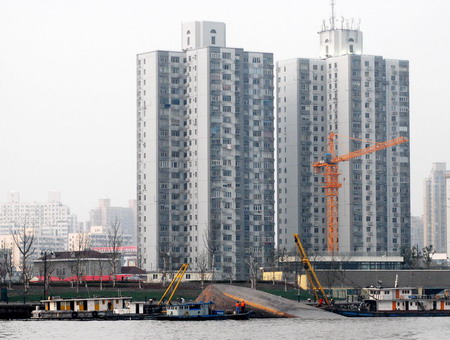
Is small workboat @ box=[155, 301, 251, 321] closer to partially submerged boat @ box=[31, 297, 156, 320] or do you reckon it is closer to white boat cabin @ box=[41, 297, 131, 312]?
partially submerged boat @ box=[31, 297, 156, 320]

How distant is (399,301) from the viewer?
532ft

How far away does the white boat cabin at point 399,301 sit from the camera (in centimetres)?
16212

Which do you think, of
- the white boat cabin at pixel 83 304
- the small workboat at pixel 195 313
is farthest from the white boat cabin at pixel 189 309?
the white boat cabin at pixel 83 304

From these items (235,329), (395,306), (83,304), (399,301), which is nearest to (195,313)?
(83,304)

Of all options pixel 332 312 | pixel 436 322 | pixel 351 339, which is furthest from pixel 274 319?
pixel 351 339

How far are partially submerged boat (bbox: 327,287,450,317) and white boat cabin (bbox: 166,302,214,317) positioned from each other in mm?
20340

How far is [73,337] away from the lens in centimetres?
12444

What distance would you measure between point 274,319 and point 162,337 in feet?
109

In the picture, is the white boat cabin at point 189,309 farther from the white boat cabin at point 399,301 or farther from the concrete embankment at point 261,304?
the white boat cabin at point 399,301

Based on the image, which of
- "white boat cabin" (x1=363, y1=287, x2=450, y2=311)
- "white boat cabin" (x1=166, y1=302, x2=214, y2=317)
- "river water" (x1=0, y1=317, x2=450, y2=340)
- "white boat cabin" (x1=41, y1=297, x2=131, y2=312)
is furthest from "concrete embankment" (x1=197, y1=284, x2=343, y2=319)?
"white boat cabin" (x1=41, y1=297, x2=131, y2=312)

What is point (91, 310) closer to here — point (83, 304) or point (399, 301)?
point (83, 304)

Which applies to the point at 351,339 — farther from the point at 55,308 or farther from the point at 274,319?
the point at 55,308

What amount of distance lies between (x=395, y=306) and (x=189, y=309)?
30786mm

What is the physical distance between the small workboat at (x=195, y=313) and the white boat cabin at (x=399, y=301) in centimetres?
2156
